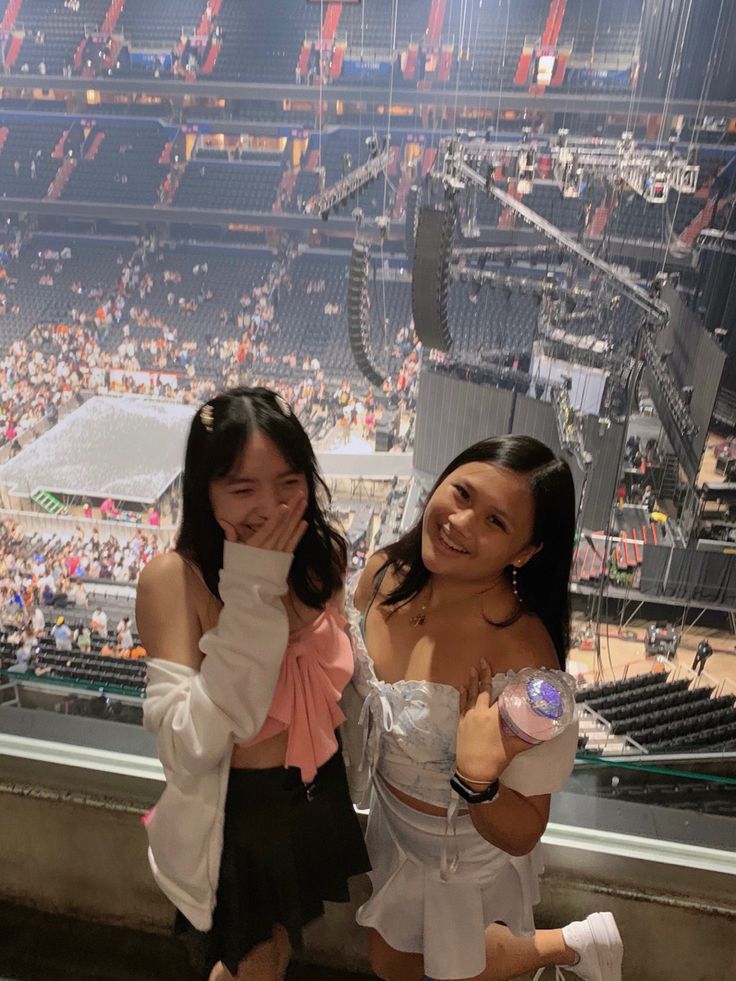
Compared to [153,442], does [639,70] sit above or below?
above

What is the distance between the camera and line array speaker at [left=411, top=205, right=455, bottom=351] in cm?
168

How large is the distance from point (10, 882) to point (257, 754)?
1.28m

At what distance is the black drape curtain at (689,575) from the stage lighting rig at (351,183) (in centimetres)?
122

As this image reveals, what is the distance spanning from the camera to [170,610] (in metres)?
0.99

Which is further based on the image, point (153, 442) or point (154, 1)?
point (153, 442)

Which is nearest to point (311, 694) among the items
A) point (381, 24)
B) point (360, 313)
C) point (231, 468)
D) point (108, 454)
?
point (231, 468)

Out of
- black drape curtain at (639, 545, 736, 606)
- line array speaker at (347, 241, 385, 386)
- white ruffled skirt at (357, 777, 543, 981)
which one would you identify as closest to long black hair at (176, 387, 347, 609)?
white ruffled skirt at (357, 777, 543, 981)

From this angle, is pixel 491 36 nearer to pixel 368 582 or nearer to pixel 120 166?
pixel 120 166

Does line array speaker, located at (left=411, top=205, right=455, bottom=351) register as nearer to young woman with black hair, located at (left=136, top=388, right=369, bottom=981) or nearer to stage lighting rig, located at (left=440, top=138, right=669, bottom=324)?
stage lighting rig, located at (left=440, top=138, right=669, bottom=324)

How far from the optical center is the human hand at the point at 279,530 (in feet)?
3.04

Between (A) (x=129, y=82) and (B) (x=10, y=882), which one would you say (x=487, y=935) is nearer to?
(B) (x=10, y=882)

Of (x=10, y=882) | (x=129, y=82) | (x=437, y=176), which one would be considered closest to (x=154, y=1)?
(x=129, y=82)

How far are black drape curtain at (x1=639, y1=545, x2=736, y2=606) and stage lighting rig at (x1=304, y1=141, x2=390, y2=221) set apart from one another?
1224 millimetres

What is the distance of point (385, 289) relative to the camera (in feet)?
5.68
